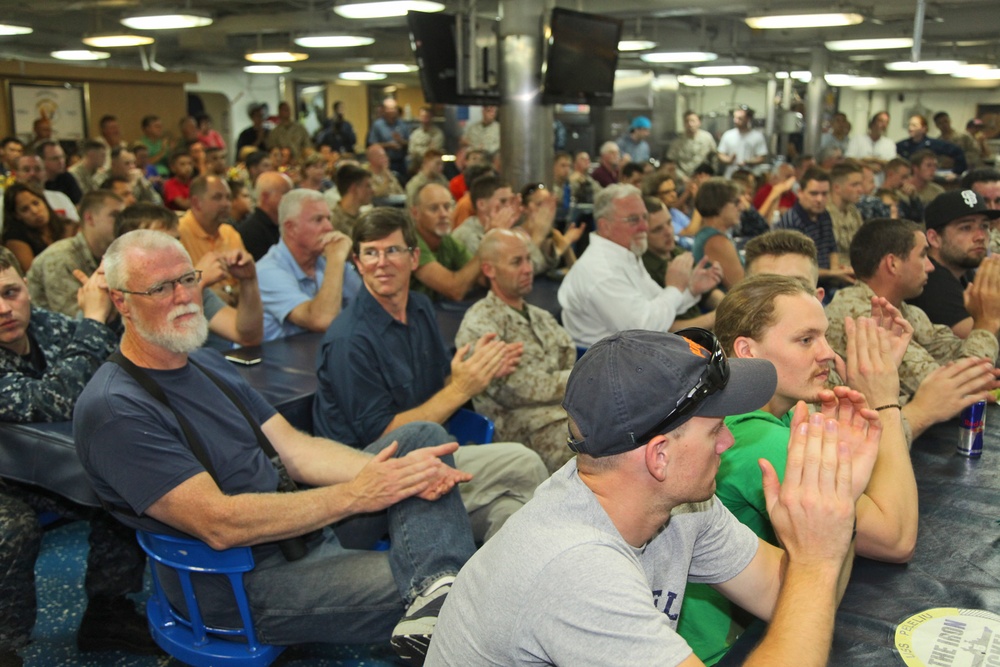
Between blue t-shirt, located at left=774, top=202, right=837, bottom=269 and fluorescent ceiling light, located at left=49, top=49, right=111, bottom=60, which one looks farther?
fluorescent ceiling light, located at left=49, top=49, right=111, bottom=60

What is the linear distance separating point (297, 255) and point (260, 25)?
30.1ft

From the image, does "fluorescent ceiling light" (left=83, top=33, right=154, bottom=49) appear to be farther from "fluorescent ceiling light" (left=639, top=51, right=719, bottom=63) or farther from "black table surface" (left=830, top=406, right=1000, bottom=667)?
"black table surface" (left=830, top=406, right=1000, bottom=667)

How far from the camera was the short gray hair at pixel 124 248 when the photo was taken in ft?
7.43

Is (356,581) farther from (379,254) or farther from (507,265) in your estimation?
(507,265)

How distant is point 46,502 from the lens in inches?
103

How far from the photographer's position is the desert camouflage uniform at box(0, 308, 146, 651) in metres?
2.36

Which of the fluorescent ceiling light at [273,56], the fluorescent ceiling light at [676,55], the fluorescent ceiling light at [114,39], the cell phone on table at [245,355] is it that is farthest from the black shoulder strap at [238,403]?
the fluorescent ceiling light at [676,55]

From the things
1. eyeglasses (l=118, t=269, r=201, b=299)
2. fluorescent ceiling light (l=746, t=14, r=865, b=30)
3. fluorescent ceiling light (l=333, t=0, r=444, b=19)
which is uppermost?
fluorescent ceiling light (l=333, t=0, r=444, b=19)

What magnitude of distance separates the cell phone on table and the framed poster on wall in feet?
33.5

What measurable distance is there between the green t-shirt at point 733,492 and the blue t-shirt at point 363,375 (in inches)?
51.0

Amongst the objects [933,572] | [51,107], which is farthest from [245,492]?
[51,107]

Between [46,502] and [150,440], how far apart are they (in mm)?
887

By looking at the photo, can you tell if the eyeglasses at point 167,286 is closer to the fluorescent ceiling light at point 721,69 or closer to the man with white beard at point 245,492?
the man with white beard at point 245,492

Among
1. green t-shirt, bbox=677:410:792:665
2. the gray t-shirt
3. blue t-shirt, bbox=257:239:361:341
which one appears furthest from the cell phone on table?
the gray t-shirt
